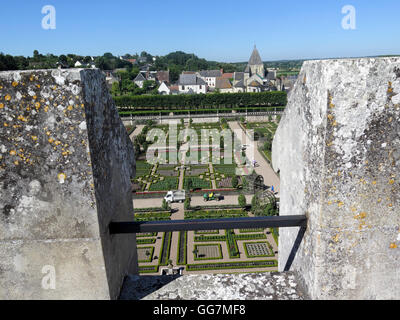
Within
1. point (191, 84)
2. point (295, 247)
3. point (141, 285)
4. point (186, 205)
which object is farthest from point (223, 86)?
point (141, 285)

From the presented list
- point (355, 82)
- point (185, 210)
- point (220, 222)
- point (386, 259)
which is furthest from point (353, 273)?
point (185, 210)

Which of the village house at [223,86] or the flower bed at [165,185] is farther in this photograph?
the village house at [223,86]

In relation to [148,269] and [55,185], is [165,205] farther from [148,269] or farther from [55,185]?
[55,185]

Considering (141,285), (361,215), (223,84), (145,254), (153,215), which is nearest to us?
(361,215)

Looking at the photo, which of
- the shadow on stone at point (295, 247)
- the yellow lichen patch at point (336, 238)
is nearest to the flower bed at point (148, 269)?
the shadow on stone at point (295, 247)

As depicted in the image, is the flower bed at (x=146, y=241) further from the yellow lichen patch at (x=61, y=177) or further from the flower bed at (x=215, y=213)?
the yellow lichen patch at (x=61, y=177)

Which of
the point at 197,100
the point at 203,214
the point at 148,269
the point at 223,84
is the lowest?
the point at 148,269
